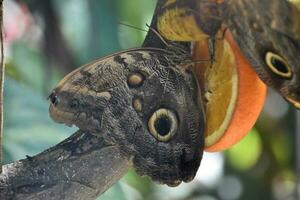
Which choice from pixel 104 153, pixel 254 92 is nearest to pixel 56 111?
pixel 104 153

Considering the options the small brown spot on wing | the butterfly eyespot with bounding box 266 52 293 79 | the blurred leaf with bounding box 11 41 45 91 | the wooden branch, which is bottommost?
the blurred leaf with bounding box 11 41 45 91

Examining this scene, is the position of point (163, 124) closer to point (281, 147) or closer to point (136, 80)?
point (136, 80)

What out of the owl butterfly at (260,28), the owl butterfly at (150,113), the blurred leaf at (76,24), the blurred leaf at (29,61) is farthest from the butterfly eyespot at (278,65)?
the blurred leaf at (29,61)

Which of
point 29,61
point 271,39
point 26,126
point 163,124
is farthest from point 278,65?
point 29,61

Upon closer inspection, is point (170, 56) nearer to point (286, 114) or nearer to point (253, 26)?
point (253, 26)

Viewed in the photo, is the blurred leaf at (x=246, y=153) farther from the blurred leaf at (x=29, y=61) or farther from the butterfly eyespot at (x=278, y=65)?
the butterfly eyespot at (x=278, y=65)

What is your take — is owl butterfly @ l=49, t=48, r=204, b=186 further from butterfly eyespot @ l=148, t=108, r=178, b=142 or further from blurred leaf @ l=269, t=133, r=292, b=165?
blurred leaf @ l=269, t=133, r=292, b=165

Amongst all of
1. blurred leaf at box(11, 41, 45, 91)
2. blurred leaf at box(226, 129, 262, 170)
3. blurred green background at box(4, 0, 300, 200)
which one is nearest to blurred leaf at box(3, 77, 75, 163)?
blurred green background at box(4, 0, 300, 200)
